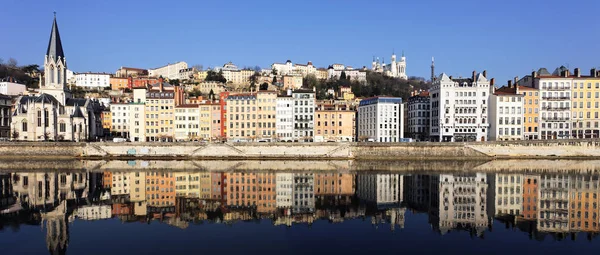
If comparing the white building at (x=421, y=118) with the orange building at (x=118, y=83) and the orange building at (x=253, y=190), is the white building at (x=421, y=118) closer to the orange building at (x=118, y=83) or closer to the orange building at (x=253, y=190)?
the orange building at (x=253, y=190)

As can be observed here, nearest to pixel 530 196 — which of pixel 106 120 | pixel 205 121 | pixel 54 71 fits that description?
pixel 205 121

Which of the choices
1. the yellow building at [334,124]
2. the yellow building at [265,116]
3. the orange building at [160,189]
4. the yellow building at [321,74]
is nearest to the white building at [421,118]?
the yellow building at [334,124]

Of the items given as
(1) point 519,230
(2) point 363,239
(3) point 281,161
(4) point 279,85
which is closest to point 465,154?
(3) point 281,161

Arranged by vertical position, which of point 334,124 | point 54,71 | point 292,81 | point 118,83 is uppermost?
point 292,81

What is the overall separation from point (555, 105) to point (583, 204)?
43.9m

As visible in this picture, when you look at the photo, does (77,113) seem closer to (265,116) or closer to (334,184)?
(265,116)

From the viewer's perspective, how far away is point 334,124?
74562mm

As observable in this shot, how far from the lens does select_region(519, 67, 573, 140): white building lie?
218ft

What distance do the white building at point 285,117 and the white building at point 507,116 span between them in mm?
29145

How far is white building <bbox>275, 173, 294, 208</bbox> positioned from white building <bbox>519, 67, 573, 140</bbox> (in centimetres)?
4419

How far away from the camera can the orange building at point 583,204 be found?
76.1 ft

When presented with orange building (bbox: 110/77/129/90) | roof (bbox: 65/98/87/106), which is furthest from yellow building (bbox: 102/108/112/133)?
orange building (bbox: 110/77/129/90)

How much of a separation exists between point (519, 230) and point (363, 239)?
26.3 feet

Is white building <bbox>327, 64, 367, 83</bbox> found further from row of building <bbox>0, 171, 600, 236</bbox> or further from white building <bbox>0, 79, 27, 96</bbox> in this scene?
row of building <bbox>0, 171, 600, 236</bbox>
